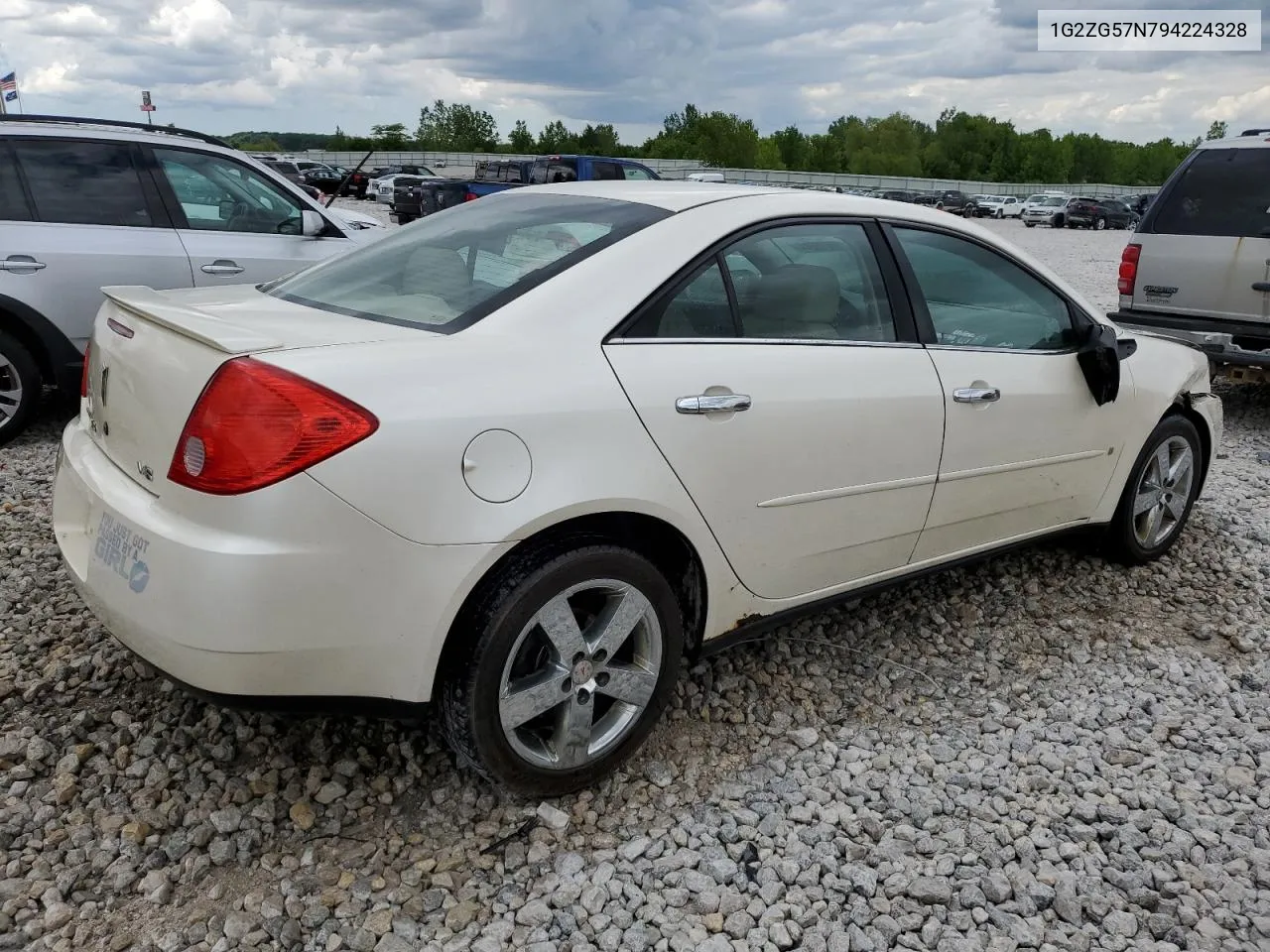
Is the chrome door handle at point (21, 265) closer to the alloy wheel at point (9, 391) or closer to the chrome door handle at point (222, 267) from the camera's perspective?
the alloy wheel at point (9, 391)

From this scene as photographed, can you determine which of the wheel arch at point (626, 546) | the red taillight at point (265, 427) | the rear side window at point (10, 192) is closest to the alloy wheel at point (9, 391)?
the rear side window at point (10, 192)

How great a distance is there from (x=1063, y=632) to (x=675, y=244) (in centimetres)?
230

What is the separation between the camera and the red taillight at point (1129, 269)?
7.54 metres

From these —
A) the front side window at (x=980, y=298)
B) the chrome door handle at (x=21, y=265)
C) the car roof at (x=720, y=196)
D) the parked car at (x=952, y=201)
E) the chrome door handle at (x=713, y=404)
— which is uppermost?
the car roof at (x=720, y=196)

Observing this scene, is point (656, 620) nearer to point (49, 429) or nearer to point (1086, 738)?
point (1086, 738)

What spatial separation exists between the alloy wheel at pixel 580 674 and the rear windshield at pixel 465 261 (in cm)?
79

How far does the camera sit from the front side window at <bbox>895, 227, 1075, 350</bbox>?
345 cm

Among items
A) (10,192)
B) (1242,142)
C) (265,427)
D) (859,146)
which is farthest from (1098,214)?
(859,146)

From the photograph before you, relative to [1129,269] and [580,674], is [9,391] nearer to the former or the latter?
[580,674]

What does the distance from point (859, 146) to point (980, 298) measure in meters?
124

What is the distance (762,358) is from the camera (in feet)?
9.41

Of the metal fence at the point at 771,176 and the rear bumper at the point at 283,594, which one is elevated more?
the rear bumper at the point at 283,594

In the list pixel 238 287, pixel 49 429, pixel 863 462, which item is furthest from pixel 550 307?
pixel 49 429

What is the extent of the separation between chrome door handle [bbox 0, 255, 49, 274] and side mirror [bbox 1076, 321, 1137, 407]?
17.4 feet
